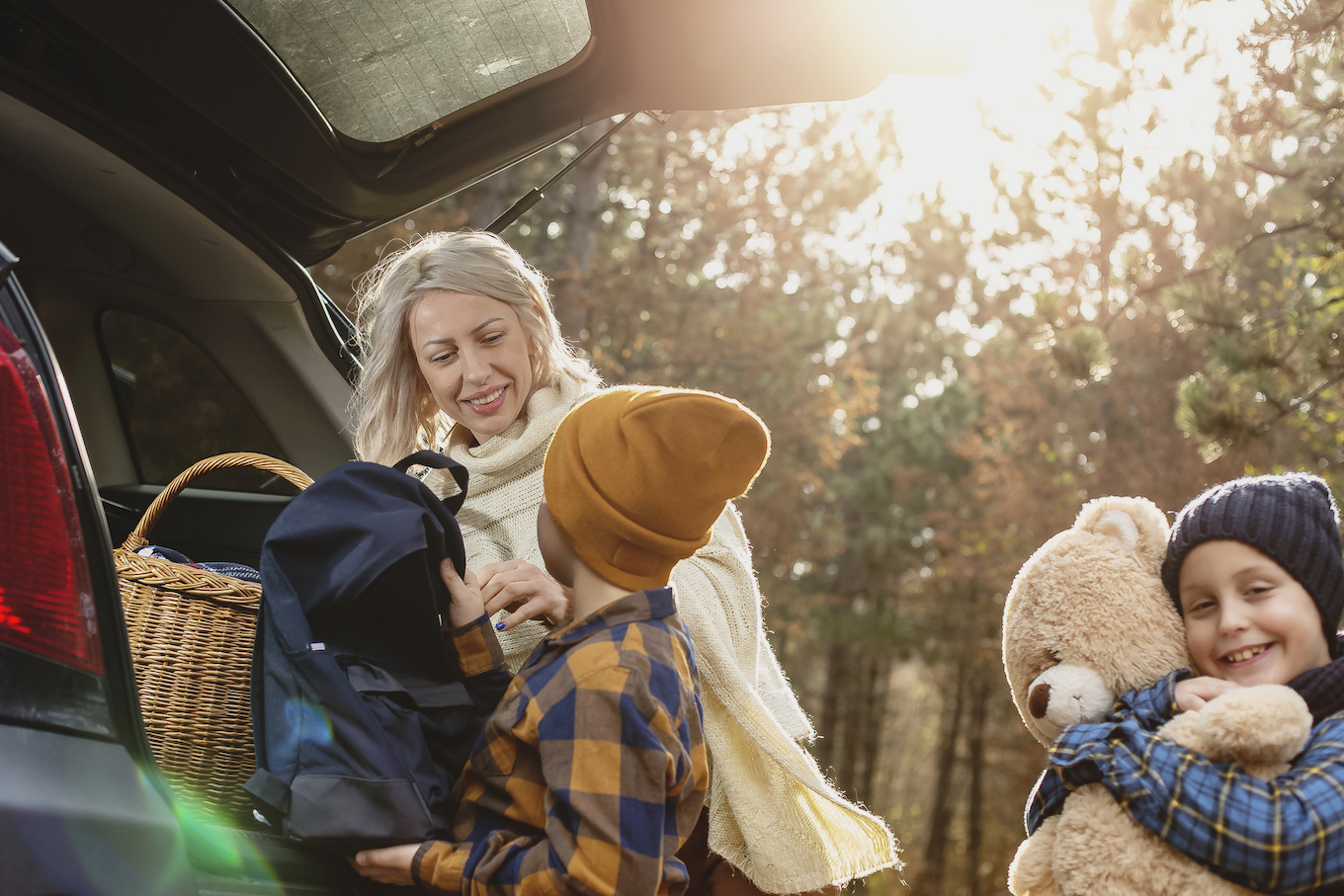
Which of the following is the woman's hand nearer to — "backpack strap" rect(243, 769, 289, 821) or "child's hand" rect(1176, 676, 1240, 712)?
"backpack strap" rect(243, 769, 289, 821)

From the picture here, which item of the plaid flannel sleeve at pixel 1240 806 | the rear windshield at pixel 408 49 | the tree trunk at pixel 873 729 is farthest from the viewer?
the tree trunk at pixel 873 729

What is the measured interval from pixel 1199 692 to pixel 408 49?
1975mm

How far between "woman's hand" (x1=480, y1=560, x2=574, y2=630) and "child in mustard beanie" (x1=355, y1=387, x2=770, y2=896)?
9 cm

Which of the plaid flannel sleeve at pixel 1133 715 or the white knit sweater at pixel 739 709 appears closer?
the plaid flannel sleeve at pixel 1133 715

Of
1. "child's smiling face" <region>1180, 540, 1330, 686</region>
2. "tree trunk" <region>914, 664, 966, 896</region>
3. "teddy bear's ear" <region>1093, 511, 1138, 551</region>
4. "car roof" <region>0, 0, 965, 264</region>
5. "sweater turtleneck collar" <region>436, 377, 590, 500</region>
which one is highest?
"car roof" <region>0, 0, 965, 264</region>

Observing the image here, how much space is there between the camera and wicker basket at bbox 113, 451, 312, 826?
1.55 metres

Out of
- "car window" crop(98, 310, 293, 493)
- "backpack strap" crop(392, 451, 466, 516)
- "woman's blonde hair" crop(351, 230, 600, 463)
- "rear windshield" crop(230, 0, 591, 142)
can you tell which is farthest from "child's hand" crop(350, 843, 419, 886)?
"rear windshield" crop(230, 0, 591, 142)

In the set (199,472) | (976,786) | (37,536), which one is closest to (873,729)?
(976,786)

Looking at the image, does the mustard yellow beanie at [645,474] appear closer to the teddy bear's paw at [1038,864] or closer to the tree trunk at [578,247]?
the teddy bear's paw at [1038,864]

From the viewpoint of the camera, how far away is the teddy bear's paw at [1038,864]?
63.9 inches

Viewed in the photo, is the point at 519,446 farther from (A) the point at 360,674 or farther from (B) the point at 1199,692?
(B) the point at 1199,692

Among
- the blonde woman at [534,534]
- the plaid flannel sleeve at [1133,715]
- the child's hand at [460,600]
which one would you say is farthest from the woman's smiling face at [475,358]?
the plaid flannel sleeve at [1133,715]

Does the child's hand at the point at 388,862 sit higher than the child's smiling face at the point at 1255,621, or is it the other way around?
the child's smiling face at the point at 1255,621

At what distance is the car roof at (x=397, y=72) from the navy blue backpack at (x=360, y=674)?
1.07 meters
